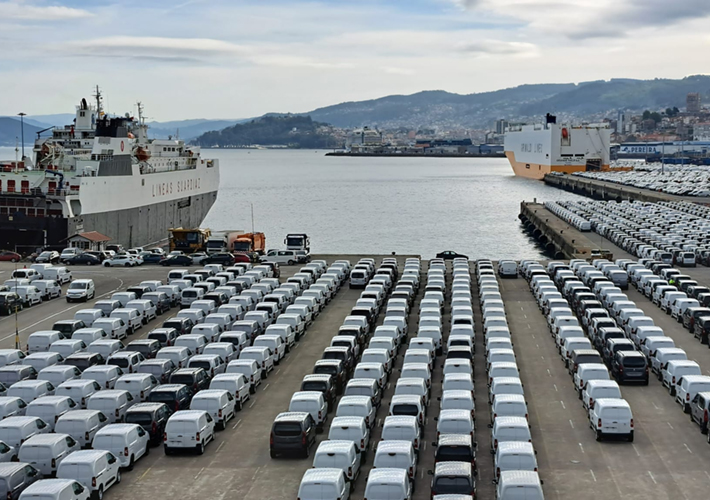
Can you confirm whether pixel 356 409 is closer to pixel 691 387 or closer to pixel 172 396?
pixel 172 396

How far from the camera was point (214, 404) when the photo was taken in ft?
73.8

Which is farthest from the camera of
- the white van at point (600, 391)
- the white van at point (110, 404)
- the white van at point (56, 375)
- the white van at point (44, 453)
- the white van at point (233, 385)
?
the white van at point (56, 375)

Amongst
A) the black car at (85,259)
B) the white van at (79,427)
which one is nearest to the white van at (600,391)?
the white van at (79,427)

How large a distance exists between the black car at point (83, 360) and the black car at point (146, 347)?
1351 millimetres

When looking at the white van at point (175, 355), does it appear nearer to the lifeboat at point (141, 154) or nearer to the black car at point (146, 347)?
Answer: the black car at point (146, 347)

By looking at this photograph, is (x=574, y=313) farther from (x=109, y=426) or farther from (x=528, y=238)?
(x=528, y=238)

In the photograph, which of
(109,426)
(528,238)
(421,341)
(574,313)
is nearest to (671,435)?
(421,341)

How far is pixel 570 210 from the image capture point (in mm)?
95562

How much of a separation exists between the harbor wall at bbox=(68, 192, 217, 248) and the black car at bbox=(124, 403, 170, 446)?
143 ft

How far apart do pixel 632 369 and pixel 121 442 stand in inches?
563

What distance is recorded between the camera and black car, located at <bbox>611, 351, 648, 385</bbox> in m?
26.4

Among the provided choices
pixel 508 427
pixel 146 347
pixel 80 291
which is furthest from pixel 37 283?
pixel 508 427

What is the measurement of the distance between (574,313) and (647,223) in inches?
1621

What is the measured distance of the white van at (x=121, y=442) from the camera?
19.7m
